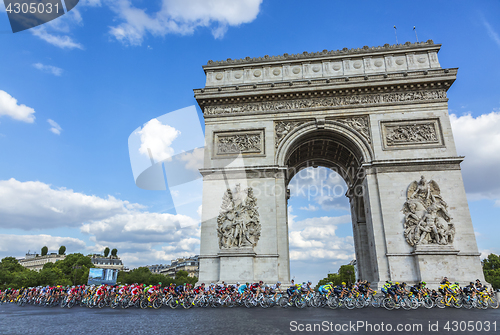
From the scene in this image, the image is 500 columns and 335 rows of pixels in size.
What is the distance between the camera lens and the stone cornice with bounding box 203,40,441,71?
21172 mm

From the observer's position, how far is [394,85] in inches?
799

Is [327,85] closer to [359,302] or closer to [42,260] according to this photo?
[359,302]

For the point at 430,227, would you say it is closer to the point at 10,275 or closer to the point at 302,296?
the point at 302,296

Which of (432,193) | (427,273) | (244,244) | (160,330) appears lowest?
(160,330)

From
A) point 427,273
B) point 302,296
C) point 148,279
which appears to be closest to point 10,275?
point 148,279

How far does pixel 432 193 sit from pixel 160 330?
16.4 m

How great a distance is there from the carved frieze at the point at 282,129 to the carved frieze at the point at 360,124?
2838 millimetres

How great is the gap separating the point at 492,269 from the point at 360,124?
174 feet

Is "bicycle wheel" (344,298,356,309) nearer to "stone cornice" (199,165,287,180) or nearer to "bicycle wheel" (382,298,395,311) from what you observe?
"bicycle wheel" (382,298,395,311)

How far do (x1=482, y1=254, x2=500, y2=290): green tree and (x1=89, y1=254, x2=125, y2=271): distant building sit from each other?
91.6 m

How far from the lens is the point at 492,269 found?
55781 millimetres

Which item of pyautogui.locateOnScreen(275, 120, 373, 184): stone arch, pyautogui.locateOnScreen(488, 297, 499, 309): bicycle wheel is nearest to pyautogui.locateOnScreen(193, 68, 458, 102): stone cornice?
pyautogui.locateOnScreen(275, 120, 373, 184): stone arch

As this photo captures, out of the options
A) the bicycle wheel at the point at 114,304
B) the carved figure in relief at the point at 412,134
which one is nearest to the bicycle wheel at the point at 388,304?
the carved figure in relief at the point at 412,134

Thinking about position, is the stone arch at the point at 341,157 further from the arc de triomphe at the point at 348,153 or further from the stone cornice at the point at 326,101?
the stone cornice at the point at 326,101
